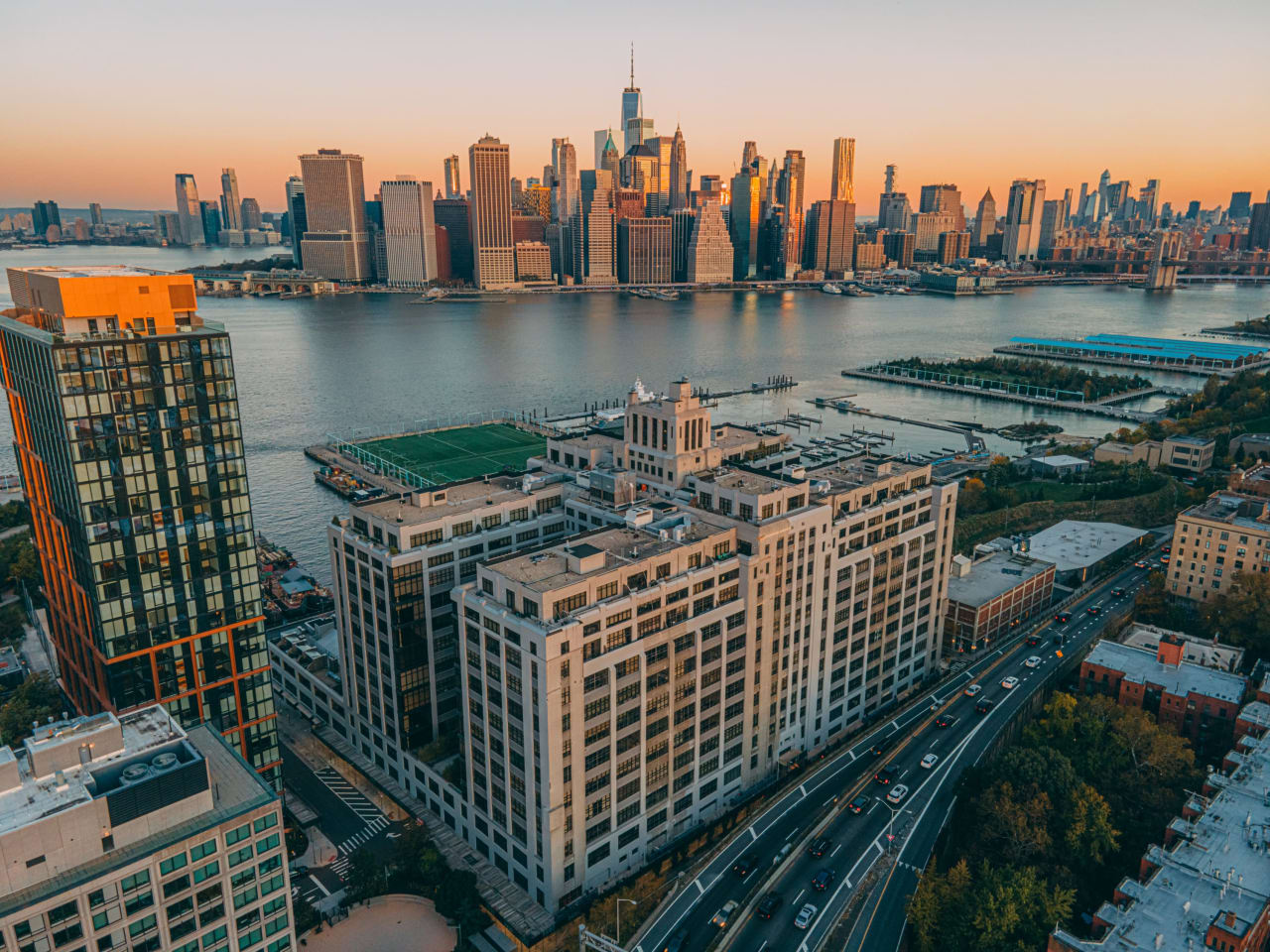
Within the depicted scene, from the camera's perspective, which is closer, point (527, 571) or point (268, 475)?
point (527, 571)

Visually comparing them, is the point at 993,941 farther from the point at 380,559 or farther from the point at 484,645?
the point at 380,559

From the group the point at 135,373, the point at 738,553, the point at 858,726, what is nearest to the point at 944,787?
the point at 858,726

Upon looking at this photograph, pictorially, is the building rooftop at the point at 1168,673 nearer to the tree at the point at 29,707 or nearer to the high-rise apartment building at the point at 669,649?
the high-rise apartment building at the point at 669,649

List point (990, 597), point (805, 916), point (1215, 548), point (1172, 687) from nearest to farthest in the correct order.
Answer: point (805, 916), point (1172, 687), point (1215, 548), point (990, 597)

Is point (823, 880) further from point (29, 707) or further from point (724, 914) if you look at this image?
point (29, 707)

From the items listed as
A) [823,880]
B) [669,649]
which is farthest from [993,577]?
[669,649]
